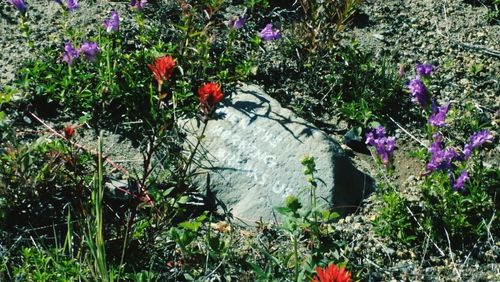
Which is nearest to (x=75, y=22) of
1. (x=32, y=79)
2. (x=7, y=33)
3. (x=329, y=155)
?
(x=7, y=33)

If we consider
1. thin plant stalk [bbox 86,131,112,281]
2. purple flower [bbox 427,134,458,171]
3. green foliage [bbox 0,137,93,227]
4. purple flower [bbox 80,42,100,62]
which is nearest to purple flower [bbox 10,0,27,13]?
purple flower [bbox 80,42,100,62]

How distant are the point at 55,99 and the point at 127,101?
0.43m

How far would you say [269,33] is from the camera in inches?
193

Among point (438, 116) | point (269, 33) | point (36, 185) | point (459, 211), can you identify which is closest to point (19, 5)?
point (36, 185)

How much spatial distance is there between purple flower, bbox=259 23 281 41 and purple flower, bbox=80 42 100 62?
1.05 m

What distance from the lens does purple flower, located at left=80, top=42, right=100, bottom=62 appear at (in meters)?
4.41

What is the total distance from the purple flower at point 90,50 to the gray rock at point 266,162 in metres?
0.67

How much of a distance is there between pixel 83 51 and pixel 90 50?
0.16 ft

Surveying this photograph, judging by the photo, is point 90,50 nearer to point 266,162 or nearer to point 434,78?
point 266,162

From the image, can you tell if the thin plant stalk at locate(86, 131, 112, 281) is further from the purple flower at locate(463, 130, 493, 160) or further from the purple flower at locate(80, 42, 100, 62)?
the purple flower at locate(463, 130, 493, 160)

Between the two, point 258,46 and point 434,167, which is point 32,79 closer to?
point 258,46

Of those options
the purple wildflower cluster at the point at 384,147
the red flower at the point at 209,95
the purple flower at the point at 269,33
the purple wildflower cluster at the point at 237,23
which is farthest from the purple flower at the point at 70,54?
the purple wildflower cluster at the point at 384,147

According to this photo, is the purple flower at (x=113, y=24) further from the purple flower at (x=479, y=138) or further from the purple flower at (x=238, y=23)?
the purple flower at (x=479, y=138)

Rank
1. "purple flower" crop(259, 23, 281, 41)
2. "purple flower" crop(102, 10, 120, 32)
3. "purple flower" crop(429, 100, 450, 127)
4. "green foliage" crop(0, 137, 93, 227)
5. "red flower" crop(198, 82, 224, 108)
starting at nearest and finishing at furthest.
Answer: "red flower" crop(198, 82, 224, 108) < "green foliage" crop(0, 137, 93, 227) < "purple flower" crop(429, 100, 450, 127) < "purple flower" crop(102, 10, 120, 32) < "purple flower" crop(259, 23, 281, 41)
